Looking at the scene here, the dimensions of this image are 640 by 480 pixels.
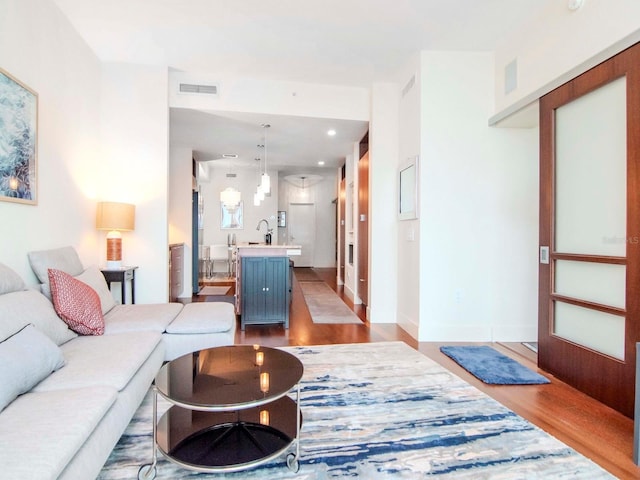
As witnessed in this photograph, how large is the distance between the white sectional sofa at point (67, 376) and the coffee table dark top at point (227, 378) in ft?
0.82

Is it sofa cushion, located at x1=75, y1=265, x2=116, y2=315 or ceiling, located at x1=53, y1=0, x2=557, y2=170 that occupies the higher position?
ceiling, located at x1=53, y1=0, x2=557, y2=170

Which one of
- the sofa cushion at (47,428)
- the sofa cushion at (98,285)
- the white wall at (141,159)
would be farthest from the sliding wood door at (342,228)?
the sofa cushion at (47,428)

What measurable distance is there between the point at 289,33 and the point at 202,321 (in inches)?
110

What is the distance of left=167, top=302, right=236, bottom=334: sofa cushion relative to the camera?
2561 mm

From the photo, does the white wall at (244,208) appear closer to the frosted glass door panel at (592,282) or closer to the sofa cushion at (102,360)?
the sofa cushion at (102,360)

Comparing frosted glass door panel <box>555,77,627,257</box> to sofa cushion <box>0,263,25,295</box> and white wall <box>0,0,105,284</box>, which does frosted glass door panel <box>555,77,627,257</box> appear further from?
white wall <box>0,0,105,284</box>

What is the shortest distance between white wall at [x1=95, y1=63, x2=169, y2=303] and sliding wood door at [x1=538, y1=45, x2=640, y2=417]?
3865mm

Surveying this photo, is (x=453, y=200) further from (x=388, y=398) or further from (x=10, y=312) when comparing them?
(x=10, y=312)

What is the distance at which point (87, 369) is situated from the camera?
1.62 m

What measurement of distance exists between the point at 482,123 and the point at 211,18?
113 inches

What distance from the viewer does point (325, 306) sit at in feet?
17.0

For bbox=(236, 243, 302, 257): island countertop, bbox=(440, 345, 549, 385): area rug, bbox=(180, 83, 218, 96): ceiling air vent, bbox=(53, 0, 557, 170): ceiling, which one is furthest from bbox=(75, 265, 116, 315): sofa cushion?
bbox=(440, 345, 549, 385): area rug

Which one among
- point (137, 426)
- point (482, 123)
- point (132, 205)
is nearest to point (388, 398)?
point (137, 426)

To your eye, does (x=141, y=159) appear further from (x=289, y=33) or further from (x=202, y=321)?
(x=202, y=321)
